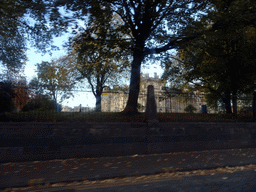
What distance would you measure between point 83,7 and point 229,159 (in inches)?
315

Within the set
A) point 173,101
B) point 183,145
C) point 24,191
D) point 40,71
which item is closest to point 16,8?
point 24,191

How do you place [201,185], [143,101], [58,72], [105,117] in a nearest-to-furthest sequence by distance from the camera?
[201,185] < [105,117] < [143,101] < [58,72]

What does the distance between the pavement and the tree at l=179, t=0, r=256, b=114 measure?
4014mm

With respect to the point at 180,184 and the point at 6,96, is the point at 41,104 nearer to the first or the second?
the point at 6,96

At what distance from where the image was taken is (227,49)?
1348cm

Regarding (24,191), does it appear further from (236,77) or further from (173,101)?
(236,77)

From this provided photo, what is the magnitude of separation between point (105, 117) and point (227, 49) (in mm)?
9210

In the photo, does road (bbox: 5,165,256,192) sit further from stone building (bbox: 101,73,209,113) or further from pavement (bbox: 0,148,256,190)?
stone building (bbox: 101,73,209,113)

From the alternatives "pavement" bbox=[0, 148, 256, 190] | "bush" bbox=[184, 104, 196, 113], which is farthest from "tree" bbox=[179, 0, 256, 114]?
"pavement" bbox=[0, 148, 256, 190]

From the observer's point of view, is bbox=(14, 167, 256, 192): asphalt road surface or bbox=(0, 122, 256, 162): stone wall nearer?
bbox=(14, 167, 256, 192): asphalt road surface

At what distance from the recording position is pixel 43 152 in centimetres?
732

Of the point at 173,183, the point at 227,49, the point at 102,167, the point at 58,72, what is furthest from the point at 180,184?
the point at 58,72

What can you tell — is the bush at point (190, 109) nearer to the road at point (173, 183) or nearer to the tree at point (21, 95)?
the road at point (173, 183)

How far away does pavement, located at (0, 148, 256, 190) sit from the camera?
16.9ft
